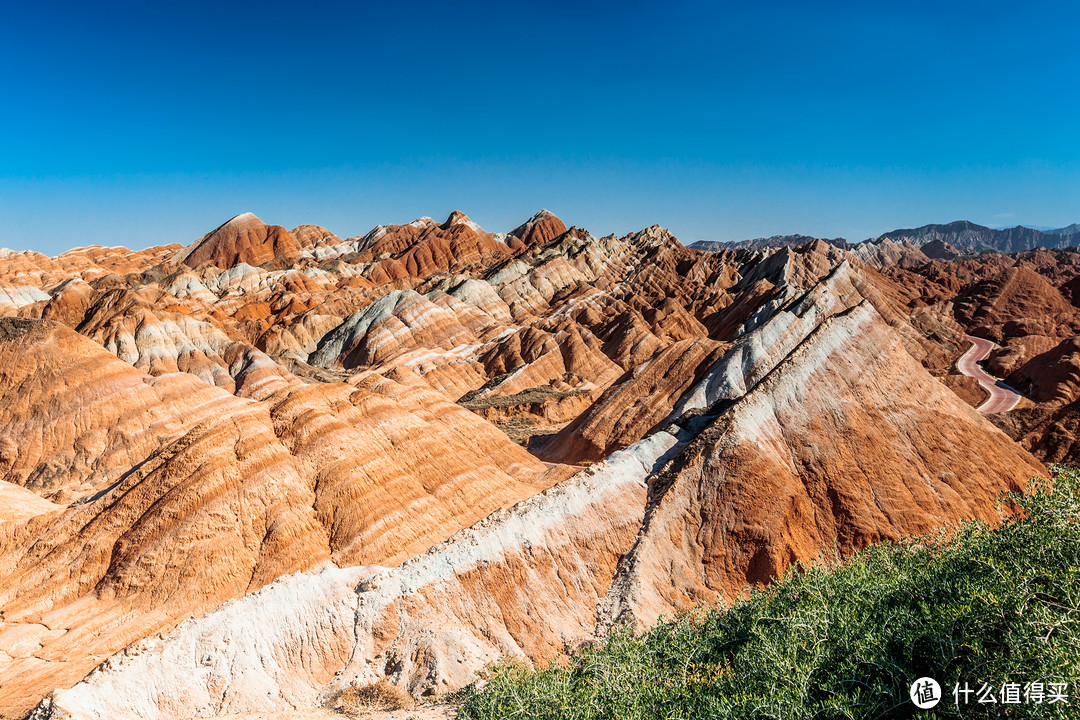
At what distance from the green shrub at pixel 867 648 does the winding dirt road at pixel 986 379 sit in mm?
47082

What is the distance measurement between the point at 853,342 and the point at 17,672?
3578cm

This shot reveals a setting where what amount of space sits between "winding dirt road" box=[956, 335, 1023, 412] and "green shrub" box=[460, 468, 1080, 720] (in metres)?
47.1

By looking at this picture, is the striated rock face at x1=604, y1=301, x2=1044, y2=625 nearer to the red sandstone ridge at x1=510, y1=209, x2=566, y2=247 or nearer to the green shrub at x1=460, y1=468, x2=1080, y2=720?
the green shrub at x1=460, y1=468, x2=1080, y2=720

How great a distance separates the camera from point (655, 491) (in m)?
25.8

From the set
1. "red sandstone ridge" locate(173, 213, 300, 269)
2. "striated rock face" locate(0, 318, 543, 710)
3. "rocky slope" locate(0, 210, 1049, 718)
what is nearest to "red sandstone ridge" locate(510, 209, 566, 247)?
"red sandstone ridge" locate(173, 213, 300, 269)

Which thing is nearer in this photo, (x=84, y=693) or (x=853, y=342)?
(x=84, y=693)

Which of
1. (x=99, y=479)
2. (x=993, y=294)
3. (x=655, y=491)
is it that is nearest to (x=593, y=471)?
(x=655, y=491)

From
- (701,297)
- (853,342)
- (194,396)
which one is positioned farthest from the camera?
(701,297)

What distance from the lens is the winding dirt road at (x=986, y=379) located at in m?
55.0

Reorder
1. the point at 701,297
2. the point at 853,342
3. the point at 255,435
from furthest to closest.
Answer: the point at 701,297 < the point at 853,342 < the point at 255,435

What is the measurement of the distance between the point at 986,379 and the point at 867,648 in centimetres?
7002

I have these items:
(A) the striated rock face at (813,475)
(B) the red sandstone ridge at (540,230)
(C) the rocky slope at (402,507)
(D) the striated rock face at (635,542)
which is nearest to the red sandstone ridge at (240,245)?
(B) the red sandstone ridge at (540,230)

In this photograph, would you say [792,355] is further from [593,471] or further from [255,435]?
[255,435]

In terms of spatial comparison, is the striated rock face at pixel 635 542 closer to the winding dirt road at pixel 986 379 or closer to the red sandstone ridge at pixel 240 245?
the winding dirt road at pixel 986 379
